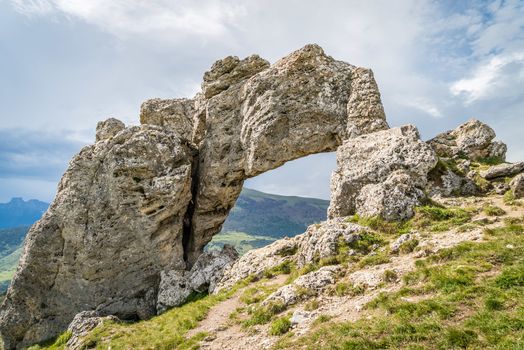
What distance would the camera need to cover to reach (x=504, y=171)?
2855cm

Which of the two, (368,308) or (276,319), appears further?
(276,319)

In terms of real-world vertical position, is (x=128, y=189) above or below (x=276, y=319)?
above

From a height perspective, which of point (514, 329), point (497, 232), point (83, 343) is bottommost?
point (83, 343)

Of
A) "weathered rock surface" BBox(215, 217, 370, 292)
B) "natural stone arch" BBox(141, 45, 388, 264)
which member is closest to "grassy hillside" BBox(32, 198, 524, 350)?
"weathered rock surface" BBox(215, 217, 370, 292)

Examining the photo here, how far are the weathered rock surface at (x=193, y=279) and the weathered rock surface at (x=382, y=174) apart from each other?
12893 mm

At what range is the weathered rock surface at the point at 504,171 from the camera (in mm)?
28581

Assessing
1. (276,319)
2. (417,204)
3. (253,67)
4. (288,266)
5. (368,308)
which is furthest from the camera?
(253,67)

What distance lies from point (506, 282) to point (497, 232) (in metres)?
5.76

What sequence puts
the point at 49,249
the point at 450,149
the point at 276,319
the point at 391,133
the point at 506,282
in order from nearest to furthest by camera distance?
the point at 506,282 < the point at 276,319 < the point at 391,133 < the point at 450,149 < the point at 49,249

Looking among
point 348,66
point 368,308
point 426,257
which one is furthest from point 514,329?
point 348,66

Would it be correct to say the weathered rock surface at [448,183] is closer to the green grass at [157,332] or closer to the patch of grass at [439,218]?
the patch of grass at [439,218]

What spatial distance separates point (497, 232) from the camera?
1841 cm

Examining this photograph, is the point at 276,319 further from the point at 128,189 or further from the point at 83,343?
the point at 128,189

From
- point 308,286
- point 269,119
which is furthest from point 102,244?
point 308,286
